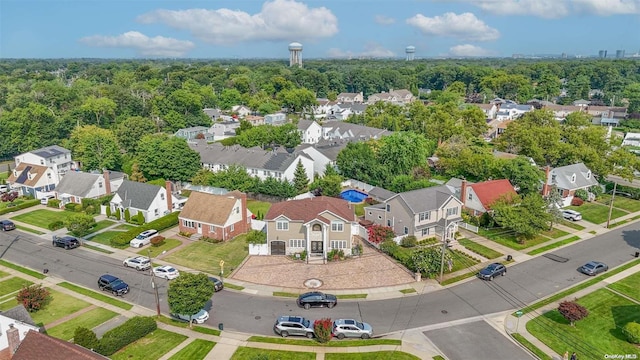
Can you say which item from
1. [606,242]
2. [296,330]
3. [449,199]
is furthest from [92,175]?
[606,242]

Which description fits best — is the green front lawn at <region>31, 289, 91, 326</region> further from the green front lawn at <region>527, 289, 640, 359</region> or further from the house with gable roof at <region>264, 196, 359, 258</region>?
the green front lawn at <region>527, 289, 640, 359</region>

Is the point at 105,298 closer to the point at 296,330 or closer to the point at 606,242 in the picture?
the point at 296,330

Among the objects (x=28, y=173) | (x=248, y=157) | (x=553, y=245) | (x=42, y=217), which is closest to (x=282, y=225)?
(x=248, y=157)

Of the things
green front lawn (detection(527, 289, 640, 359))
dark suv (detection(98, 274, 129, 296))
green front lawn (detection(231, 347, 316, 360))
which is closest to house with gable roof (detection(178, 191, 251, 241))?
dark suv (detection(98, 274, 129, 296))

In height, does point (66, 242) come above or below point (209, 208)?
below

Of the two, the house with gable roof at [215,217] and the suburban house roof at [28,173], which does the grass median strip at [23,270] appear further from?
the suburban house roof at [28,173]

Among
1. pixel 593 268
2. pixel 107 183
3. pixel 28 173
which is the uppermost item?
pixel 28 173

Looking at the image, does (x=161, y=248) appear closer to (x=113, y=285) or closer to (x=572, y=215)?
(x=113, y=285)

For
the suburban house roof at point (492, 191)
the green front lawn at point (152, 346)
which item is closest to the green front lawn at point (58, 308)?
the green front lawn at point (152, 346)
